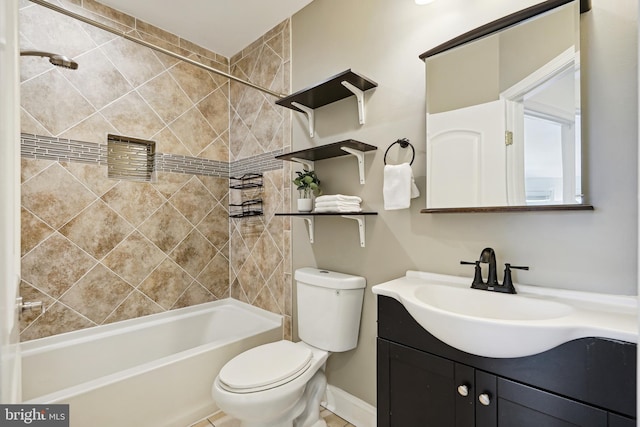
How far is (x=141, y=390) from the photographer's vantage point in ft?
5.27

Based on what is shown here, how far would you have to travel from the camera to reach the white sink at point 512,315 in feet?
2.76

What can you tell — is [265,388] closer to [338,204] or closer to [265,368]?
[265,368]

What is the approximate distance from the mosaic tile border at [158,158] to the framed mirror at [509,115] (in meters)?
1.26

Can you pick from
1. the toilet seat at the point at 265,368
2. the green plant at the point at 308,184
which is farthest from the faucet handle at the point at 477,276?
the green plant at the point at 308,184

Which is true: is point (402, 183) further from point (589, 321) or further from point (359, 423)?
point (359, 423)

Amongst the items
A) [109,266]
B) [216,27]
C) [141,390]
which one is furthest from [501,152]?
[109,266]

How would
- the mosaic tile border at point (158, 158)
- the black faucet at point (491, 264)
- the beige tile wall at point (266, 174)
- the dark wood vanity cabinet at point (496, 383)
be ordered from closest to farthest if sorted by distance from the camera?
the dark wood vanity cabinet at point (496, 383) → the black faucet at point (491, 264) → the mosaic tile border at point (158, 158) → the beige tile wall at point (266, 174)

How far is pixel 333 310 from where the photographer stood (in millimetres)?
1705

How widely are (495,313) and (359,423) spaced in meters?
1.10

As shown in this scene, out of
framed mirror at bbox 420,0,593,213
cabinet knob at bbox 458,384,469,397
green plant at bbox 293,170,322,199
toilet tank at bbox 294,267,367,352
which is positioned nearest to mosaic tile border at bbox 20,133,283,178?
green plant at bbox 293,170,322,199

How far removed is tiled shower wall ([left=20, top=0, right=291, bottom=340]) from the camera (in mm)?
1880

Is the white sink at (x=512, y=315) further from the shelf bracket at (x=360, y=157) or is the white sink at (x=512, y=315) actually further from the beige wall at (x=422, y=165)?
the shelf bracket at (x=360, y=157)

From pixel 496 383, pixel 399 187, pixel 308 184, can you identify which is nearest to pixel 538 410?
pixel 496 383

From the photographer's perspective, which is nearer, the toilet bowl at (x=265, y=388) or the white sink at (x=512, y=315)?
the white sink at (x=512, y=315)
